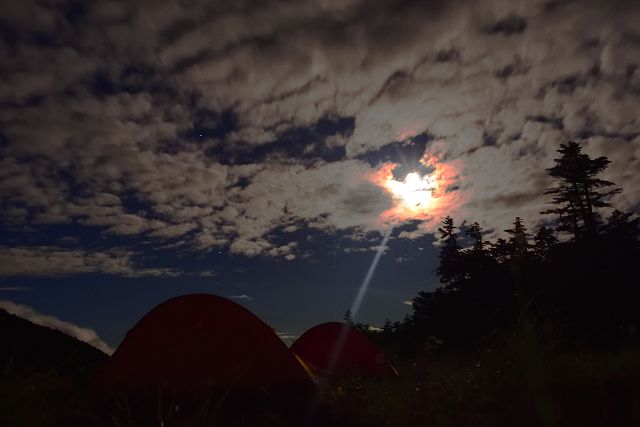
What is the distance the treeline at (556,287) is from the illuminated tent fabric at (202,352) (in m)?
3.17

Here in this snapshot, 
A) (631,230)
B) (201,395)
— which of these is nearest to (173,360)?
(201,395)

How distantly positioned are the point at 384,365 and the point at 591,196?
27.9 metres

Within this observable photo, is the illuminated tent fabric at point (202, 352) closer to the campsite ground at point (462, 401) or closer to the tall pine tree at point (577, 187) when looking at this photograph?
the campsite ground at point (462, 401)

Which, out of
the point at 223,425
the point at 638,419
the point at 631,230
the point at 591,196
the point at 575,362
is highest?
the point at 591,196

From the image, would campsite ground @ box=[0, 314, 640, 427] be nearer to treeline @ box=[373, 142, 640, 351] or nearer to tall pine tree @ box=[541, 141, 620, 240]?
treeline @ box=[373, 142, 640, 351]

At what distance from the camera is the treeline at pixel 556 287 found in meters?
12.3

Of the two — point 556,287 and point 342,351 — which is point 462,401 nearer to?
point 342,351

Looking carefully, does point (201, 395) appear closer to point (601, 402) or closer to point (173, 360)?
point (173, 360)

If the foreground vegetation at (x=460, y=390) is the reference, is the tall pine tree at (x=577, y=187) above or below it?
above

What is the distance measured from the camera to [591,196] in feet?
104

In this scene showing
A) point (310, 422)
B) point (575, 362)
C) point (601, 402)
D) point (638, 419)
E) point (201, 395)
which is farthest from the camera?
point (201, 395)

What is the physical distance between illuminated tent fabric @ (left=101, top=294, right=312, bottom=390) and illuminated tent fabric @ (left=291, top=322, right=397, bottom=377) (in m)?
3.64

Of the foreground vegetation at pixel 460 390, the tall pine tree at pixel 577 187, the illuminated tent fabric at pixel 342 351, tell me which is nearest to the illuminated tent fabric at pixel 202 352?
the foreground vegetation at pixel 460 390

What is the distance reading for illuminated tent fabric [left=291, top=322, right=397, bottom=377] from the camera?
11148mm
